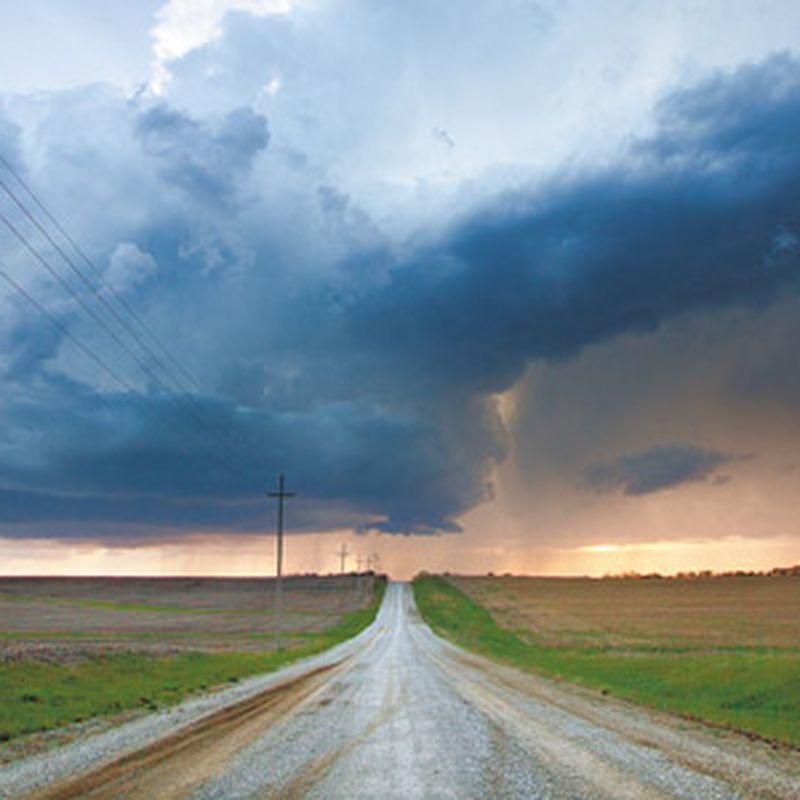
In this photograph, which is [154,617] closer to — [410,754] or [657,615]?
[657,615]

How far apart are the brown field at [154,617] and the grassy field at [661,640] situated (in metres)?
18.3

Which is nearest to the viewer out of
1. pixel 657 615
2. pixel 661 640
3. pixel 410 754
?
pixel 410 754

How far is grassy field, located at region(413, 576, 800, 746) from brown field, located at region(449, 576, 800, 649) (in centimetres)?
Result: 14

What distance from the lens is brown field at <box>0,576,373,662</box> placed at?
5922 centimetres

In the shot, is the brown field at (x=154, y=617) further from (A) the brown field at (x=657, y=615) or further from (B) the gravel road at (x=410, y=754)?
(A) the brown field at (x=657, y=615)

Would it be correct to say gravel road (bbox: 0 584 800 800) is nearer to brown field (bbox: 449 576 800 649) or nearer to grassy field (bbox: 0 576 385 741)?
grassy field (bbox: 0 576 385 741)

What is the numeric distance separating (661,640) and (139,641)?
40.5 meters

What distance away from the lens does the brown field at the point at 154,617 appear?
194 feet

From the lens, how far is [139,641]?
65.9m

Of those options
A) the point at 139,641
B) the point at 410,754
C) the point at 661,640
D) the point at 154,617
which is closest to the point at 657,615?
the point at 661,640

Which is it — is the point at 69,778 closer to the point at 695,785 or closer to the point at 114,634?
the point at 695,785

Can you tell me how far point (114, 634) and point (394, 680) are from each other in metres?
54.6

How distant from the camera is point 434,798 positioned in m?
11.3

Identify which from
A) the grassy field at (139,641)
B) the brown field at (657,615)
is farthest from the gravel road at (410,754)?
the brown field at (657,615)
